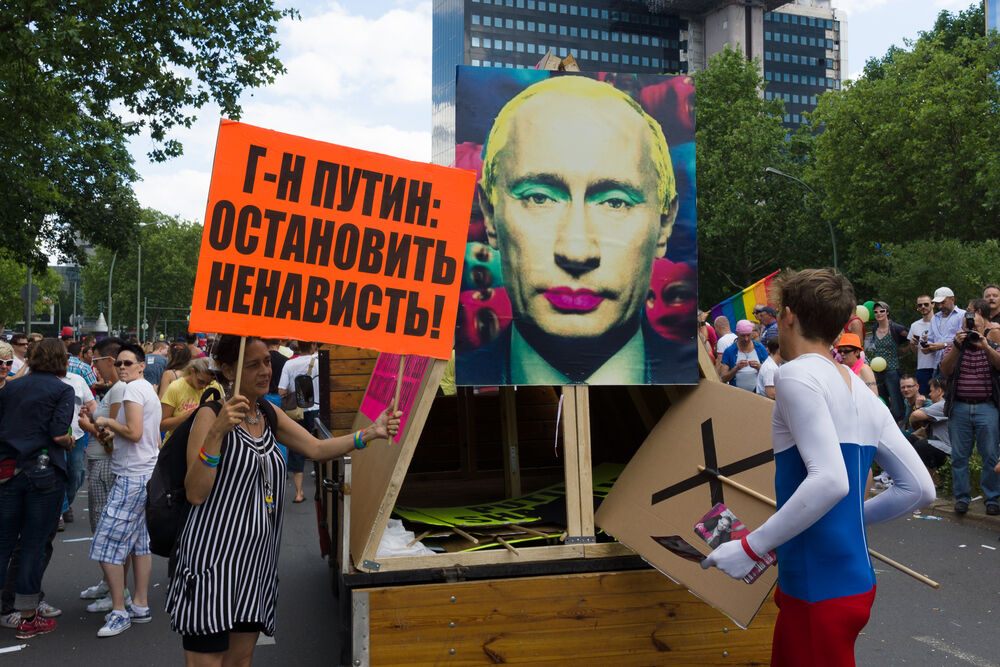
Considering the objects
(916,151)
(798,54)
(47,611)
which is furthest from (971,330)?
(798,54)

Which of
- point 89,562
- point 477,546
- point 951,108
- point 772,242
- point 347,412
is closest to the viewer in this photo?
point 477,546

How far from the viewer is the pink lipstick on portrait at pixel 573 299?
14.0 ft

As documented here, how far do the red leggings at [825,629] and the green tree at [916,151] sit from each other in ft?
88.8

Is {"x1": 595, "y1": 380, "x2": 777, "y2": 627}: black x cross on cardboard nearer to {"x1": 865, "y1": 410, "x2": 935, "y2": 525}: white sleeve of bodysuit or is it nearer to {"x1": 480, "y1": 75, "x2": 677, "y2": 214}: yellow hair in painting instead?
{"x1": 865, "y1": 410, "x2": 935, "y2": 525}: white sleeve of bodysuit

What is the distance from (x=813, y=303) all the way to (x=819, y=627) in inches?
37.9

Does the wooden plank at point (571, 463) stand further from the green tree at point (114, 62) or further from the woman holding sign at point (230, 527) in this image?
the green tree at point (114, 62)

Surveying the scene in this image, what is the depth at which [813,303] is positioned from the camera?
109 inches

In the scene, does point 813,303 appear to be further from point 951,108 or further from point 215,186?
point 951,108

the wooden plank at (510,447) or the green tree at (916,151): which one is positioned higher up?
the green tree at (916,151)

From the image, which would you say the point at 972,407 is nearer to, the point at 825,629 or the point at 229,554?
the point at 825,629

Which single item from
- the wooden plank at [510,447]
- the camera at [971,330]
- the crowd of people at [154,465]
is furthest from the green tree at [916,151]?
the crowd of people at [154,465]

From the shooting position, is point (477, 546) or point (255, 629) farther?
point (477, 546)

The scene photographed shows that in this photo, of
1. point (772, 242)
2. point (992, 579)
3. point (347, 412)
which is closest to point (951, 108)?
point (772, 242)

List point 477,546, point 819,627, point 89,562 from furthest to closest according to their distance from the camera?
point 89,562 → point 477,546 → point 819,627
